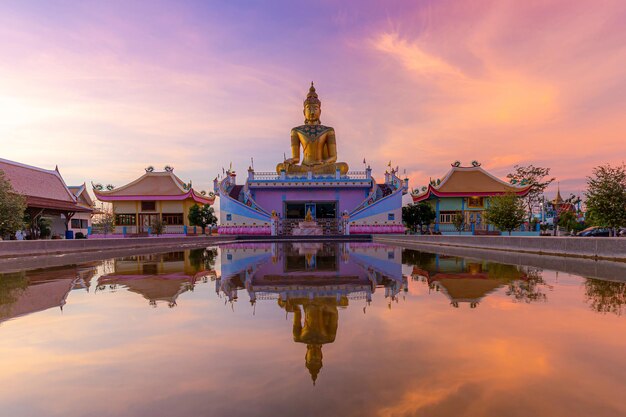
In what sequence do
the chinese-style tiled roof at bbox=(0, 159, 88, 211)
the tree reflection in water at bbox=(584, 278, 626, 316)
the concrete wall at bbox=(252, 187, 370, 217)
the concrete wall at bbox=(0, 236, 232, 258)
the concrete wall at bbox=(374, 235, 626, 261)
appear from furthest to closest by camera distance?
the concrete wall at bbox=(252, 187, 370, 217)
the chinese-style tiled roof at bbox=(0, 159, 88, 211)
the concrete wall at bbox=(0, 236, 232, 258)
the concrete wall at bbox=(374, 235, 626, 261)
the tree reflection in water at bbox=(584, 278, 626, 316)

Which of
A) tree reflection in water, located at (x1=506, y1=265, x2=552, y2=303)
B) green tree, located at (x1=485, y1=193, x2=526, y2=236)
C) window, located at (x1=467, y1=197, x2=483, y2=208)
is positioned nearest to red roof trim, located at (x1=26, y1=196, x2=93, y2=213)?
tree reflection in water, located at (x1=506, y1=265, x2=552, y2=303)

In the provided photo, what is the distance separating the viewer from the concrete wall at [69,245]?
13.7 meters

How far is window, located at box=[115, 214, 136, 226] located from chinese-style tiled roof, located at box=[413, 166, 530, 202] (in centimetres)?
3427

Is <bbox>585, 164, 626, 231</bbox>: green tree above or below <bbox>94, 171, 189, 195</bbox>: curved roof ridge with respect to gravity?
below

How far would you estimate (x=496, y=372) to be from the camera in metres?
2.83

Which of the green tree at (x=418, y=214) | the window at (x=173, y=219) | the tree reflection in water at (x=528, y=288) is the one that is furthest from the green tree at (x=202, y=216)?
the tree reflection in water at (x=528, y=288)

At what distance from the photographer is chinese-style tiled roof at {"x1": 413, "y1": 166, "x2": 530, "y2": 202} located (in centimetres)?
4243

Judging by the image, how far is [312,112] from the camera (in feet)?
154

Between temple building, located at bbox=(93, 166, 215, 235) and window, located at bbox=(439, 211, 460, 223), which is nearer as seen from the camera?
window, located at bbox=(439, 211, 460, 223)

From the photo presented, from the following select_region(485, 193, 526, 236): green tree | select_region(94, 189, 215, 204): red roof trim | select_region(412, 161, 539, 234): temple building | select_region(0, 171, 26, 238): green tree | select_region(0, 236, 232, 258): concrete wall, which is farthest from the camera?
select_region(94, 189, 215, 204): red roof trim

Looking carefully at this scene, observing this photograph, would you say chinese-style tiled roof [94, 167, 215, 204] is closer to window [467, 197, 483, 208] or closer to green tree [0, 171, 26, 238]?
green tree [0, 171, 26, 238]

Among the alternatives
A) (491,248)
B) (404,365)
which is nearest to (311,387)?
(404,365)

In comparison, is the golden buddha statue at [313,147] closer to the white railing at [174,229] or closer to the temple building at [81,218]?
the white railing at [174,229]

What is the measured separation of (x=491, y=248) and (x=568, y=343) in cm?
1505
